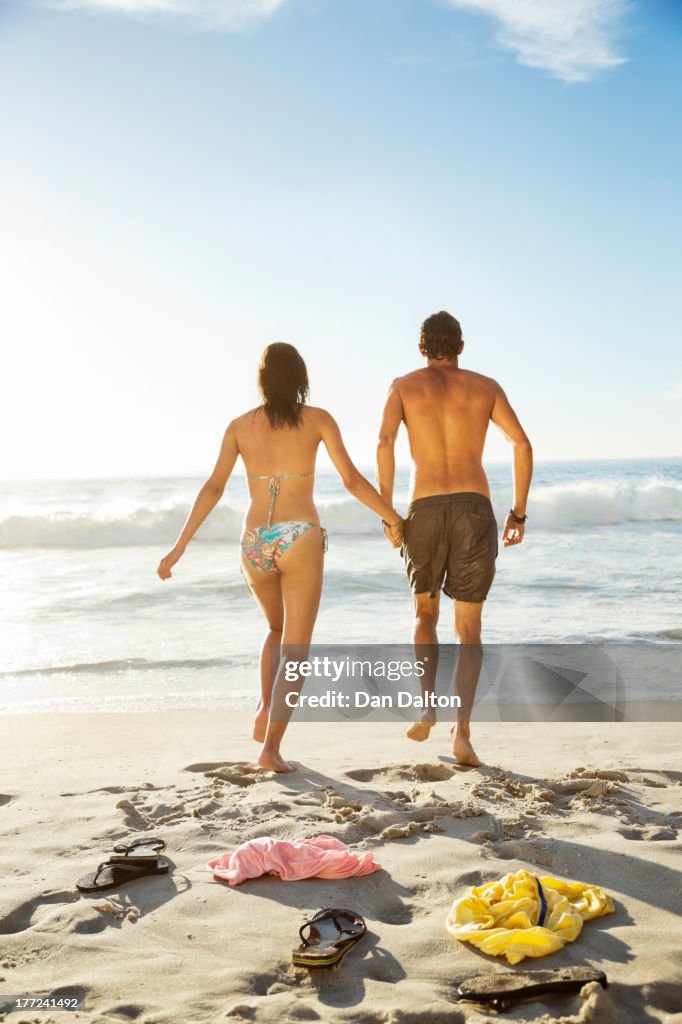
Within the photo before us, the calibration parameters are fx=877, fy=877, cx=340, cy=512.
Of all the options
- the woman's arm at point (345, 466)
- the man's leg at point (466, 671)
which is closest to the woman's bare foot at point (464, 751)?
the man's leg at point (466, 671)

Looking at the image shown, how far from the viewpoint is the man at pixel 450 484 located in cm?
443

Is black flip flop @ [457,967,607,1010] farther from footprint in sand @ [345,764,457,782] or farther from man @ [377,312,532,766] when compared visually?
man @ [377,312,532,766]

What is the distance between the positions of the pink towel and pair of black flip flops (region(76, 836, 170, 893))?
7.7 inches

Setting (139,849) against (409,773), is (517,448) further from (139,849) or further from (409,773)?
(139,849)

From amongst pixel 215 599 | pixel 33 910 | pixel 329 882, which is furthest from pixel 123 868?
pixel 215 599

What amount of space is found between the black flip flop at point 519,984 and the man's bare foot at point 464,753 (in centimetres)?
204

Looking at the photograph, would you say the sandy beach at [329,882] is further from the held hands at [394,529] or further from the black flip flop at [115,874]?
the held hands at [394,529]

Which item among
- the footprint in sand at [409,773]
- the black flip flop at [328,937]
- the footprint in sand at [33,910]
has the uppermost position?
the black flip flop at [328,937]

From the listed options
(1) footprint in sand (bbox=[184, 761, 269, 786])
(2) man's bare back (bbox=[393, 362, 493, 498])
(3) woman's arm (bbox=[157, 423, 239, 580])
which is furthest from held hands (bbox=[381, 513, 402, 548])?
(1) footprint in sand (bbox=[184, 761, 269, 786])

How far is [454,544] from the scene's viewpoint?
4438 mm

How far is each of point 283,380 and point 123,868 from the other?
2297 millimetres

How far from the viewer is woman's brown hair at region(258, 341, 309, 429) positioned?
13.9 feet

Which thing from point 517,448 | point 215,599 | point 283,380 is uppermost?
point 283,380

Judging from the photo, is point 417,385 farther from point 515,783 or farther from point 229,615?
point 229,615
